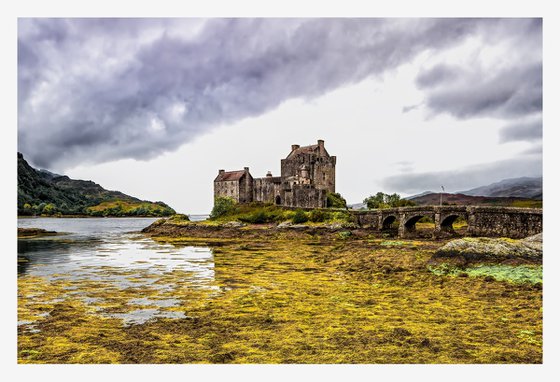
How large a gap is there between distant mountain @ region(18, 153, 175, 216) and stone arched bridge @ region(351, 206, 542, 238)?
28.2m

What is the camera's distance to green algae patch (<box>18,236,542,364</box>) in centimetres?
777

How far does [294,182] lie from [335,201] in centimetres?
855

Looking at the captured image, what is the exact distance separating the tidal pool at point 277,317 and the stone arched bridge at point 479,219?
1293 cm

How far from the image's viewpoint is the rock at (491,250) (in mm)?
17328

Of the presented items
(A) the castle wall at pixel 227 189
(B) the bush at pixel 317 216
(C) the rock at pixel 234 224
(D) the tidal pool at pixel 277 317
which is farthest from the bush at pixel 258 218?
(D) the tidal pool at pixel 277 317

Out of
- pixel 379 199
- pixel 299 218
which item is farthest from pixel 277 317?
pixel 379 199

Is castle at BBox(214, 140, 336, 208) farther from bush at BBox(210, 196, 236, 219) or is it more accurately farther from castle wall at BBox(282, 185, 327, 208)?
bush at BBox(210, 196, 236, 219)

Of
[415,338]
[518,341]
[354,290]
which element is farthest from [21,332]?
[518,341]

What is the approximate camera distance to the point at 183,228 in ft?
174

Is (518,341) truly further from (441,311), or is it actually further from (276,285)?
(276,285)

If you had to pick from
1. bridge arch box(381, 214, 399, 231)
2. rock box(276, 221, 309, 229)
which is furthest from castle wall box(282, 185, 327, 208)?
bridge arch box(381, 214, 399, 231)

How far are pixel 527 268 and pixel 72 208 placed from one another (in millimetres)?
73154

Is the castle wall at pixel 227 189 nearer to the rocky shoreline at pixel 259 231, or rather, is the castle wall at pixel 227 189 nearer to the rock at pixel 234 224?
the rocky shoreline at pixel 259 231

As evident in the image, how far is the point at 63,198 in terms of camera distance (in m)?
62.7
